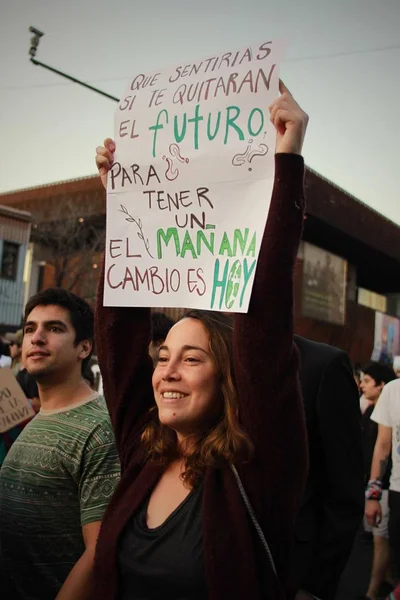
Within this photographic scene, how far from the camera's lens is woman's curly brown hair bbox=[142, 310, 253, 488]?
1977mm

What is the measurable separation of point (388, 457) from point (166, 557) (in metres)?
3.99

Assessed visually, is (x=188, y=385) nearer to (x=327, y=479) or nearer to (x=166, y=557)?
(x=166, y=557)

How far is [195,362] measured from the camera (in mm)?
2117

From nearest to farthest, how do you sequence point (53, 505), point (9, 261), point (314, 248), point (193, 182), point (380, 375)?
point (193, 182), point (53, 505), point (380, 375), point (9, 261), point (314, 248)

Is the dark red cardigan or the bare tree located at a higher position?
the bare tree

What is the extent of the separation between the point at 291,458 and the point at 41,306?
5.75 feet

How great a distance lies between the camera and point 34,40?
9562 mm

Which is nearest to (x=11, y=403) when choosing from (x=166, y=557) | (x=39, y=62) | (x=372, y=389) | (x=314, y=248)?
(x=166, y=557)

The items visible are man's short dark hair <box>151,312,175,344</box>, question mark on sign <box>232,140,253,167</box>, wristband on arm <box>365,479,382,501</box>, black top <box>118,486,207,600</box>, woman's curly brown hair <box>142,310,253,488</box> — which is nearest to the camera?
black top <box>118,486,207,600</box>

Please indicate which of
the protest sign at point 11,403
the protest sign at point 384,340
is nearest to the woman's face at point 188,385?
the protest sign at point 11,403

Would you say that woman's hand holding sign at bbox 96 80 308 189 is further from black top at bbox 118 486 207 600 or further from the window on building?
the window on building

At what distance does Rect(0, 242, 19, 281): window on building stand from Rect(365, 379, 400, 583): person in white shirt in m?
25.3

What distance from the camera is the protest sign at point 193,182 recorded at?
207cm

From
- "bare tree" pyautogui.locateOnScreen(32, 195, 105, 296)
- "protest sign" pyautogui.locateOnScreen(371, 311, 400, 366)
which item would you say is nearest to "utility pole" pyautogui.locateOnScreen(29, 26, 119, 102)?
"protest sign" pyautogui.locateOnScreen(371, 311, 400, 366)
